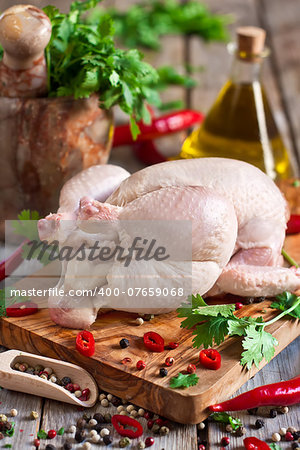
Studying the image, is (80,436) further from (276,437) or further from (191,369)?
(276,437)

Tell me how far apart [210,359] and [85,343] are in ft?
1.45

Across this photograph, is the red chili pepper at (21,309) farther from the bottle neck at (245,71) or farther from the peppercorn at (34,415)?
the bottle neck at (245,71)

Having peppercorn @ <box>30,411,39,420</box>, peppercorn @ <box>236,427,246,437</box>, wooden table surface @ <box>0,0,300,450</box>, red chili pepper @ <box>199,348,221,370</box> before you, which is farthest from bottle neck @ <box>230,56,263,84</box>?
peppercorn @ <box>30,411,39,420</box>

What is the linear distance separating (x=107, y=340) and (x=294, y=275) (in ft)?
2.61

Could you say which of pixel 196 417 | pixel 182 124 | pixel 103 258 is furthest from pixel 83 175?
pixel 182 124

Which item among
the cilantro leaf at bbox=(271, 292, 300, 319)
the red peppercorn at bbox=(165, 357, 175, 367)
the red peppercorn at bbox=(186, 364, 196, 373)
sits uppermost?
the red peppercorn at bbox=(186, 364, 196, 373)

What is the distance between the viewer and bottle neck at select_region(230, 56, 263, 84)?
357 centimetres

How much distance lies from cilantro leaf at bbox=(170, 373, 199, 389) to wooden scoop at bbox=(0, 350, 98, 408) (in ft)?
0.97

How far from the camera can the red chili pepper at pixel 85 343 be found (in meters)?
2.27

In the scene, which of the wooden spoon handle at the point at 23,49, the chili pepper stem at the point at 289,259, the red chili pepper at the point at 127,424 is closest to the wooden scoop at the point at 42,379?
the red chili pepper at the point at 127,424

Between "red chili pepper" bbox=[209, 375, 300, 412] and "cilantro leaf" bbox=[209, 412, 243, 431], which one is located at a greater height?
"red chili pepper" bbox=[209, 375, 300, 412]

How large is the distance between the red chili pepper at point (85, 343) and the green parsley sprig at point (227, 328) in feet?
1.10

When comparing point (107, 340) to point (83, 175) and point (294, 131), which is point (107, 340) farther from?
point (294, 131)

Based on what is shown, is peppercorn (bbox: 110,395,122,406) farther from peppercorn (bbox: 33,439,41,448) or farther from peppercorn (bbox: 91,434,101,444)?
peppercorn (bbox: 33,439,41,448)
